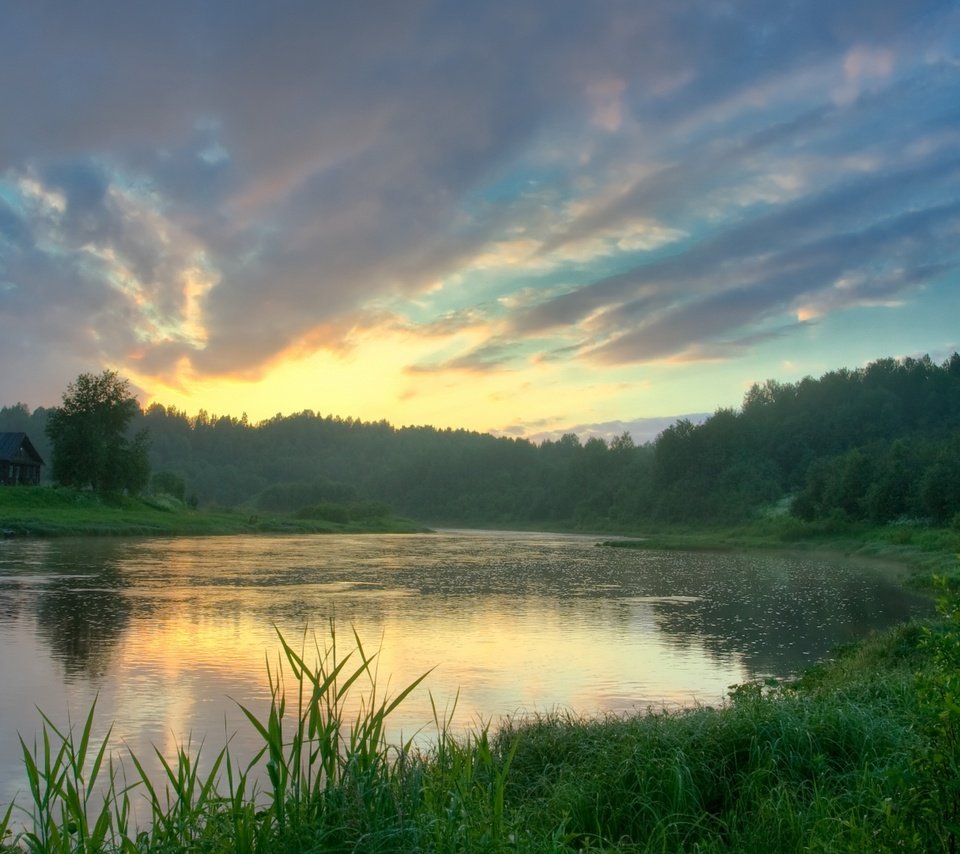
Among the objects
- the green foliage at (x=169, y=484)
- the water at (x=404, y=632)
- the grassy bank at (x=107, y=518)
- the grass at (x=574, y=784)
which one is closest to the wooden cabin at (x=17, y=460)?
the grassy bank at (x=107, y=518)

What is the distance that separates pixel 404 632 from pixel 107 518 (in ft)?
157

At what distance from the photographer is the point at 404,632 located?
64.5 ft

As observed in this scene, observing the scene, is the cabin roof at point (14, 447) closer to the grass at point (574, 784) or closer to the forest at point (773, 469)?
the forest at point (773, 469)

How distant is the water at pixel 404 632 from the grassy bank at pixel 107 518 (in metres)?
14.3

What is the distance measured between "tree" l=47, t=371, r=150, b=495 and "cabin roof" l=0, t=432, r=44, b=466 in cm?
683

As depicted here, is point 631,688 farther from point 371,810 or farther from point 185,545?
point 185,545

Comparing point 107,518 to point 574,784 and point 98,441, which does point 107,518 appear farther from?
point 574,784

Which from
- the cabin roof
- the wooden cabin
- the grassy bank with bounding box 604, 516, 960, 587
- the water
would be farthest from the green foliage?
the water

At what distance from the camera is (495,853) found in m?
4.75

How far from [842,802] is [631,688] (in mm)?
7799

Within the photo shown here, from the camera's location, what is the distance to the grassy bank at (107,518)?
177 ft

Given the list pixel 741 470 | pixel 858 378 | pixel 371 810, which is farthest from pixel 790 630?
pixel 858 378

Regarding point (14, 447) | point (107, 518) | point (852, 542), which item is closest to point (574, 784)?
point (852, 542)

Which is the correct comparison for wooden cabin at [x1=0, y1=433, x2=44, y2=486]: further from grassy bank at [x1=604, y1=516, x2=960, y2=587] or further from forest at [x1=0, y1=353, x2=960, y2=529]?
grassy bank at [x1=604, y1=516, x2=960, y2=587]
